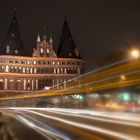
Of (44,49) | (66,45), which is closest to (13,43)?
(44,49)

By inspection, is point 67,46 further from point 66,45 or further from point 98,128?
point 98,128

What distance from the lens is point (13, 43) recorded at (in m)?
131

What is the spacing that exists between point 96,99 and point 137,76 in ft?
15.1

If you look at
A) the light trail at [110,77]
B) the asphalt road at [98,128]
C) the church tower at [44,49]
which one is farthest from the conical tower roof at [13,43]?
the asphalt road at [98,128]

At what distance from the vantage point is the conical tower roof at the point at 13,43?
129m

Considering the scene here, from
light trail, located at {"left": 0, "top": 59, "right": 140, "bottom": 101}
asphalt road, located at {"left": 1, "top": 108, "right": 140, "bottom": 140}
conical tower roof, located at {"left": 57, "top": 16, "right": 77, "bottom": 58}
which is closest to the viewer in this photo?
asphalt road, located at {"left": 1, "top": 108, "right": 140, "bottom": 140}

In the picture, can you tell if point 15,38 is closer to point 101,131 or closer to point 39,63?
point 39,63

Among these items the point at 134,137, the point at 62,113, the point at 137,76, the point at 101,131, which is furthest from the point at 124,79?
the point at 62,113

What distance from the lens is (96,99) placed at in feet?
54.5

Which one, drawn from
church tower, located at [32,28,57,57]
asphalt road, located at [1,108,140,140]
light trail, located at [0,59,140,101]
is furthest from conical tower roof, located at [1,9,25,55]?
asphalt road, located at [1,108,140,140]

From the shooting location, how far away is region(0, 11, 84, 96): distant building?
408 feet

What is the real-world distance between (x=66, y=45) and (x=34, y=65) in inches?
577

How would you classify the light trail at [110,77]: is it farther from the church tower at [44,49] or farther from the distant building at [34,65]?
the church tower at [44,49]

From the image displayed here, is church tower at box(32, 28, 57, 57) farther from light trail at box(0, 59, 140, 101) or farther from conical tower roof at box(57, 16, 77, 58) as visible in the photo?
light trail at box(0, 59, 140, 101)
